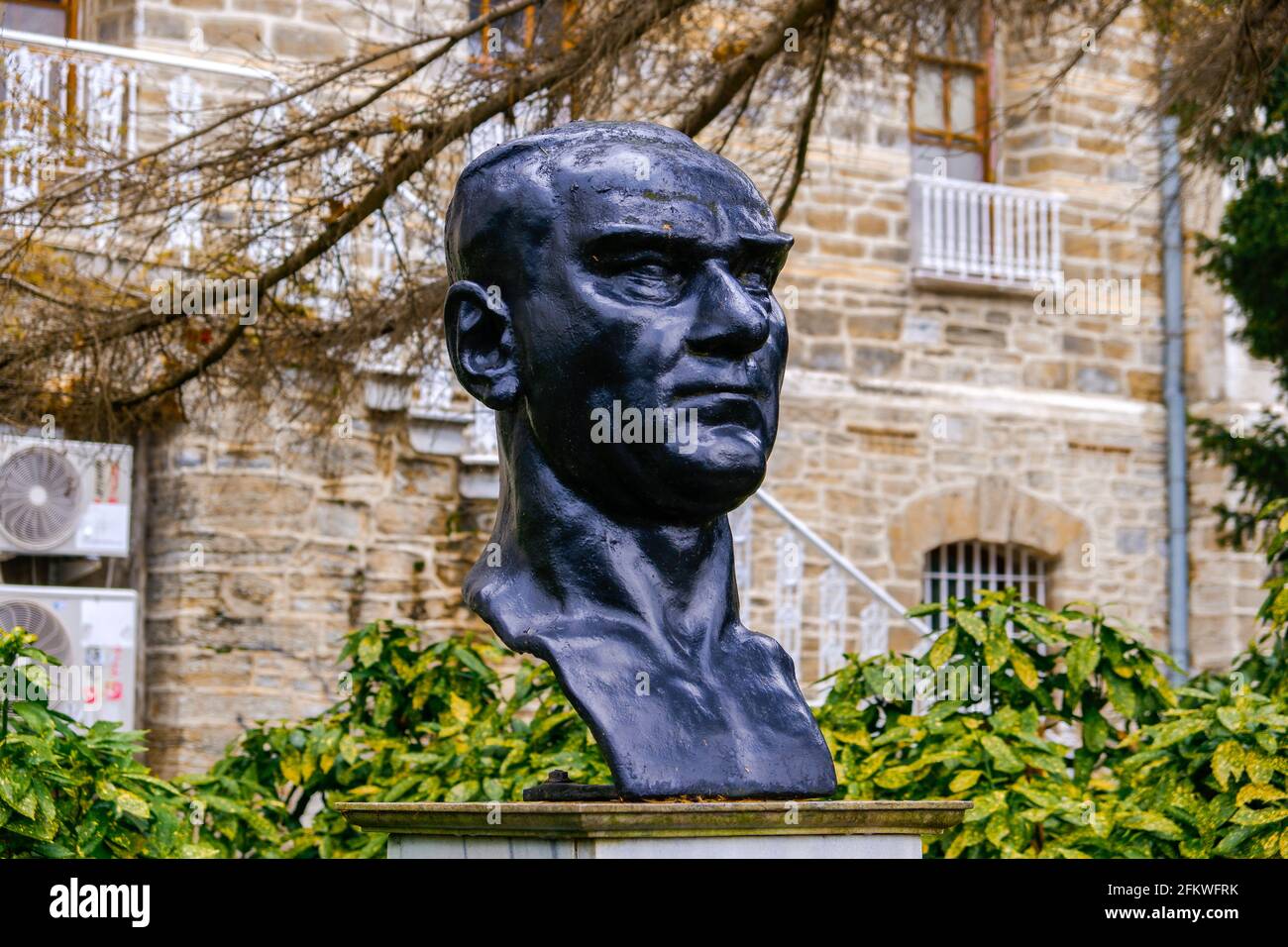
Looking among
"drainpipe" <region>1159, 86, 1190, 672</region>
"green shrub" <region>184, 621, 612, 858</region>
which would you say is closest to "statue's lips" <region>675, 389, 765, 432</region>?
"green shrub" <region>184, 621, 612, 858</region>

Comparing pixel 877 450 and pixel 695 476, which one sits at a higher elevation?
pixel 877 450

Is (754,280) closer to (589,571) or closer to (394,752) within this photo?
(589,571)

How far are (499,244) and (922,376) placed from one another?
7885 millimetres

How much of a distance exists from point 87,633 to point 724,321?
5506 millimetres

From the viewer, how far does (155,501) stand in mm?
8680

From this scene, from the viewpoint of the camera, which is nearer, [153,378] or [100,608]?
[153,378]

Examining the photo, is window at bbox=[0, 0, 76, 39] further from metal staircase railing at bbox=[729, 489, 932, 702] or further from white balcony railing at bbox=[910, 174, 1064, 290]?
white balcony railing at bbox=[910, 174, 1064, 290]

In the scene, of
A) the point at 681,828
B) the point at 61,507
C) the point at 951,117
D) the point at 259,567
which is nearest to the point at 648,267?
the point at 681,828

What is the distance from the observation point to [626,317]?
11.3 ft

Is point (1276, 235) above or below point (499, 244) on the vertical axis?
above

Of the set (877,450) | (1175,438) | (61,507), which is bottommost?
(61,507)

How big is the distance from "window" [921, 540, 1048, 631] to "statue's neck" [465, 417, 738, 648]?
25.3 feet

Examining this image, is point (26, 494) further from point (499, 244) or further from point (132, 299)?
point (499, 244)

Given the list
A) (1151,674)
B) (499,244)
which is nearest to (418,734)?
(1151,674)
